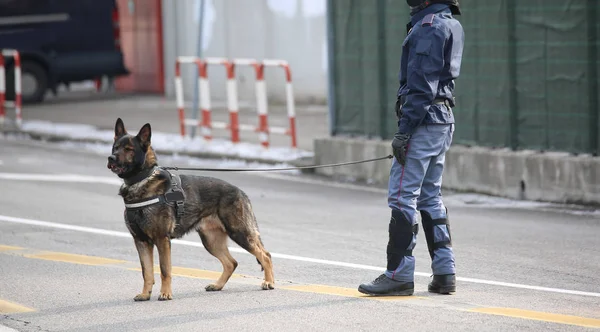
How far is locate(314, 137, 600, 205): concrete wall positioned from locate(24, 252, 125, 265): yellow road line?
5.06 m

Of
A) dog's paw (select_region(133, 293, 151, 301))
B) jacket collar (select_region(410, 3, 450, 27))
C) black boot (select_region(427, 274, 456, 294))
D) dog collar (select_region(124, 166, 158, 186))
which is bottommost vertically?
dog's paw (select_region(133, 293, 151, 301))

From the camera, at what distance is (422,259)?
32.4ft

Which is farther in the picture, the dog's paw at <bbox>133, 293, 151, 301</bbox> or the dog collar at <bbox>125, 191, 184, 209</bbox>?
the dog's paw at <bbox>133, 293, 151, 301</bbox>

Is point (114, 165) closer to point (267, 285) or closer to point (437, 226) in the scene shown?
point (267, 285)

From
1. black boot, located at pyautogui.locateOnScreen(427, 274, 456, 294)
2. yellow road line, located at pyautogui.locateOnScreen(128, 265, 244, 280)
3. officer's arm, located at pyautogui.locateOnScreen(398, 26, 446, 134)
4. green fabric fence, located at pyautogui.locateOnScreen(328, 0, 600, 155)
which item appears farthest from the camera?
green fabric fence, located at pyautogui.locateOnScreen(328, 0, 600, 155)

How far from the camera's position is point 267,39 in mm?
25547

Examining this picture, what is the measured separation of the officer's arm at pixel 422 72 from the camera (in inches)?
303

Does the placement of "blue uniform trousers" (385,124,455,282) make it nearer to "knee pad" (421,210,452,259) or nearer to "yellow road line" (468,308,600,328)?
"knee pad" (421,210,452,259)

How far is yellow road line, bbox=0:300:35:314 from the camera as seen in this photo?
314 inches

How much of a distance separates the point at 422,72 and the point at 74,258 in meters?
3.76

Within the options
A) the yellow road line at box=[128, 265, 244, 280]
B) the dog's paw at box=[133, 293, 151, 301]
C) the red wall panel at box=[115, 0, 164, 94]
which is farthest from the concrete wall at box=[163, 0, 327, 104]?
the dog's paw at box=[133, 293, 151, 301]

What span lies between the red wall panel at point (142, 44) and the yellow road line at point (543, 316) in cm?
2171

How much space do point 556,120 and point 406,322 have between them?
258 inches

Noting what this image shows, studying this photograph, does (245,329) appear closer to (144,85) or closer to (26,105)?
(26,105)
